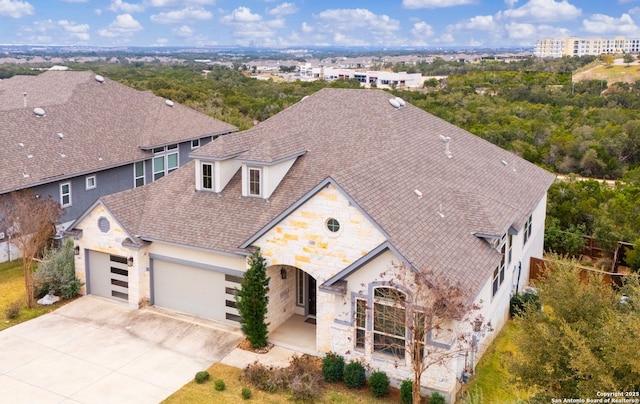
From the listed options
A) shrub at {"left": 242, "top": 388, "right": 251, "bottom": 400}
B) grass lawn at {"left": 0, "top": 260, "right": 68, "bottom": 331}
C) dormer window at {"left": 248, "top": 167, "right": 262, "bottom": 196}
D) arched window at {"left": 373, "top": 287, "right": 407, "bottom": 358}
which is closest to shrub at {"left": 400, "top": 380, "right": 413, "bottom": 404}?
arched window at {"left": 373, "top": 287, "right": 407, "bottom": 358}

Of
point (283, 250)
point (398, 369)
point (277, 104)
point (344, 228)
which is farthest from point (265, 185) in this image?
point (277, 104)

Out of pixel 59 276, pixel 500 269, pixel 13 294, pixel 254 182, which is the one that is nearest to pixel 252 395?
pixel 254 182

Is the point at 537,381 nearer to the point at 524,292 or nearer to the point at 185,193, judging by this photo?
the point at 524,292

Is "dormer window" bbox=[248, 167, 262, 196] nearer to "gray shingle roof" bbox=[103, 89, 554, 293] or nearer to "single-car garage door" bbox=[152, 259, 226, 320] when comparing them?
"gray shingle roof" bbox=[103, 89, 554, 293]

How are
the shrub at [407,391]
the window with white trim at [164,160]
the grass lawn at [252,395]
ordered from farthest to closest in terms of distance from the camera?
the window with white trim at [164,160] < the grass lawn at [252,395] < the shrub at [407,391]

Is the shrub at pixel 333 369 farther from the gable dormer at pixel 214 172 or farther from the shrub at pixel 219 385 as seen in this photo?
the gable dormer at pixel 214 172

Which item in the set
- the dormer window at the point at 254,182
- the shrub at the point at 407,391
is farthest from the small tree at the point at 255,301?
the shrub at the point at 407,391
